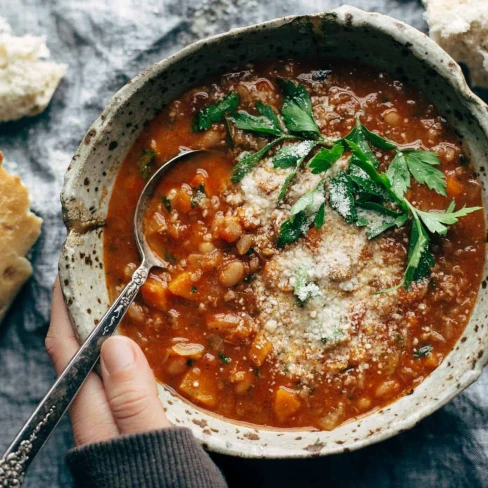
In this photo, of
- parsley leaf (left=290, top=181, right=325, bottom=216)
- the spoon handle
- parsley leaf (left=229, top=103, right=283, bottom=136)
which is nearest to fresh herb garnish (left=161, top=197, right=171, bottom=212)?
the spoon handle

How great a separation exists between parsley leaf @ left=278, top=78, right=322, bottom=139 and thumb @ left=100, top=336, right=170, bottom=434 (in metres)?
1.18

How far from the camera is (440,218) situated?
2889 millimetres

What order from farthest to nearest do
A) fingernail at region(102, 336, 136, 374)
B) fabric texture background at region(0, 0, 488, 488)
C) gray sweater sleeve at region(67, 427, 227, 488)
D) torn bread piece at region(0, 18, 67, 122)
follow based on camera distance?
torn bread piece at region(0, 18, 67, 122), fabric texture background at region(0, 0, 488, 488), fingernail at region(102, 336, 136, 374), gray sweater sleeve at region(67, 427, 227, 488)

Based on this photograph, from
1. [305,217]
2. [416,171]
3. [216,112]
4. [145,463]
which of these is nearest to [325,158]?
[305,217]

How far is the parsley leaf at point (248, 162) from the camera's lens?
2986 millimetres

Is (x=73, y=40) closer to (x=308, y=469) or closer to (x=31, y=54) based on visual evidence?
(x=31, y=54)

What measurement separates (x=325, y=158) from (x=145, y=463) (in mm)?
1448

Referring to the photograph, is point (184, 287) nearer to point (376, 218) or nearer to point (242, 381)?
point (242, 381)

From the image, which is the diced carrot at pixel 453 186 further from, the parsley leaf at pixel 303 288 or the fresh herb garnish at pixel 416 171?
the parsley leaf at pixel 303 288

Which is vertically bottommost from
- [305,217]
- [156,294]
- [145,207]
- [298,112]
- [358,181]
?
[156,294]

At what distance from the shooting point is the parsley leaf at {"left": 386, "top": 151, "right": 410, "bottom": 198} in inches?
115

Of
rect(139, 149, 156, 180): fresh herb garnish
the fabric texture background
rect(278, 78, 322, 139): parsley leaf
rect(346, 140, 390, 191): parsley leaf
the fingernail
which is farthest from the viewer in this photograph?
the fabric texture background

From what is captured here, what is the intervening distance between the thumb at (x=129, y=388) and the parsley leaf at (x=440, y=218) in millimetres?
1335

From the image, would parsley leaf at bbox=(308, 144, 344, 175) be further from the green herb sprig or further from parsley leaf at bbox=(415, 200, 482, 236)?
parsley leaf at bbox=(415, 200, 482, 236)
